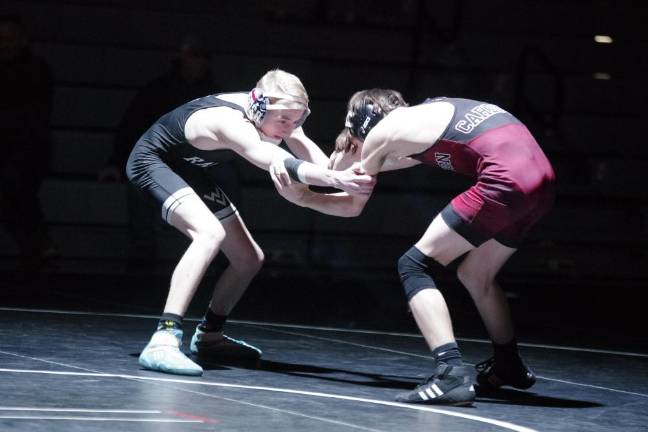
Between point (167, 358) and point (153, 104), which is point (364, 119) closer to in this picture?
point (167, 358)

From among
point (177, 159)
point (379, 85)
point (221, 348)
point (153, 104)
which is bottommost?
point (221, 348)

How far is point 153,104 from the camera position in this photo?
28.7 feet

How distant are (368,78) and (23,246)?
3030mm

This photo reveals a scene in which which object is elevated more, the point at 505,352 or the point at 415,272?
the point at 415,272

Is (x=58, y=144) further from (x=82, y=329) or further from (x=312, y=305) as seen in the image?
(x=82, y=329)

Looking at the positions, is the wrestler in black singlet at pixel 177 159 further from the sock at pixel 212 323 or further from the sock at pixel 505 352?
the sock at pixel 505 352

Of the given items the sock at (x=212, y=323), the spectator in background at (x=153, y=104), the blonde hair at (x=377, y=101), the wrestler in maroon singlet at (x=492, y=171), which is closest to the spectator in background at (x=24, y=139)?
the spectator in background at (x=153, y=104)

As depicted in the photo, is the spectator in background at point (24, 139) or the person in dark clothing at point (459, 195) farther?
the spectator in background at point (24, 139)

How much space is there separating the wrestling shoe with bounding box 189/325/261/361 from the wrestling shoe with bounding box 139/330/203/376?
1.72 feet

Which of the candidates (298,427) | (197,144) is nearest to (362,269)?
(197,144)

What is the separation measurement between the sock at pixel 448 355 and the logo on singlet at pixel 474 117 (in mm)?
760

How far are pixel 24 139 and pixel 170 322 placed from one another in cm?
399

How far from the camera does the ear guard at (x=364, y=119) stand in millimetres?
4949

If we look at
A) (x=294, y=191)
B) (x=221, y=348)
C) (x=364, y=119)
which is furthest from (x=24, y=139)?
(x=364, y=119)
